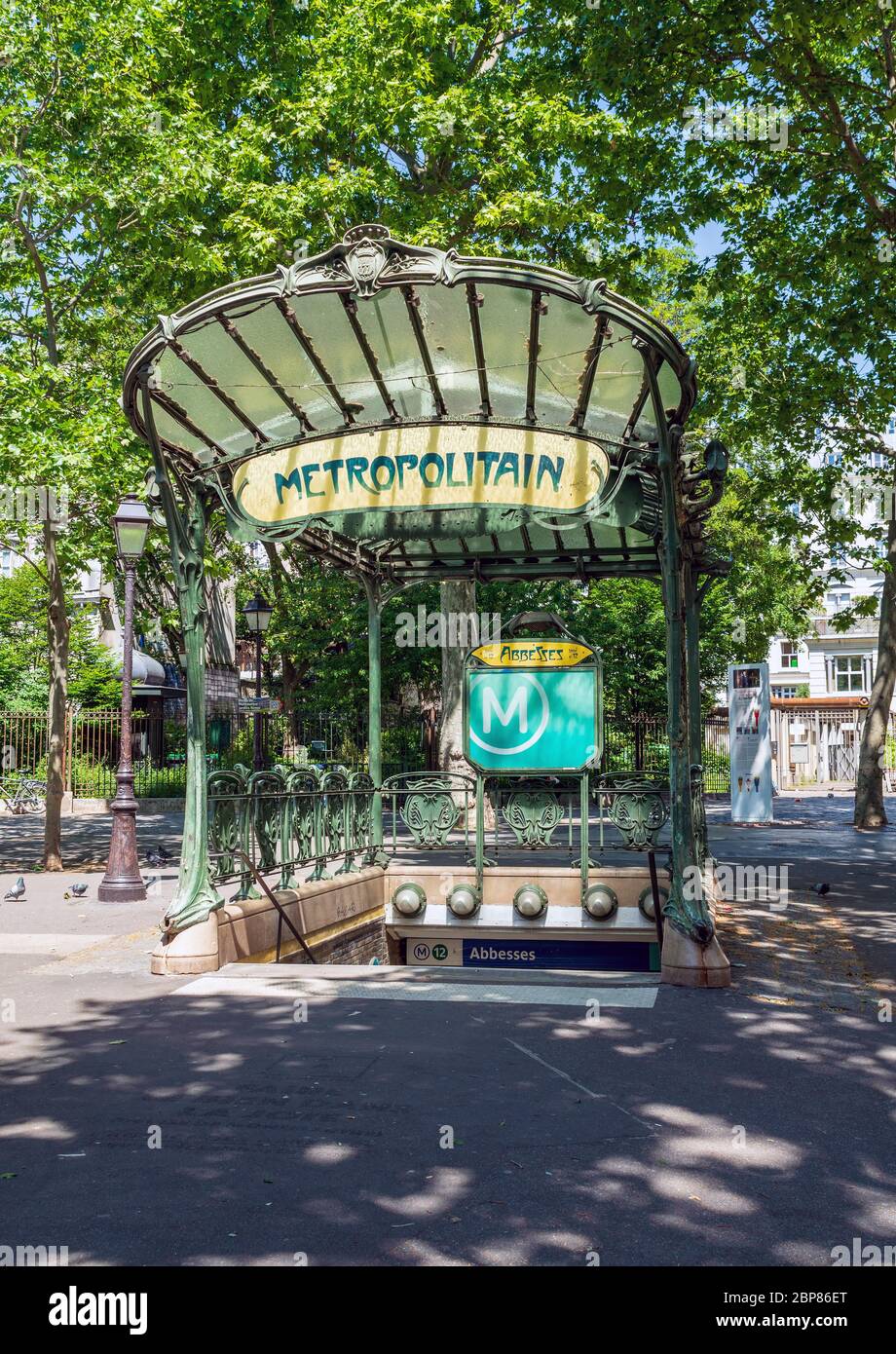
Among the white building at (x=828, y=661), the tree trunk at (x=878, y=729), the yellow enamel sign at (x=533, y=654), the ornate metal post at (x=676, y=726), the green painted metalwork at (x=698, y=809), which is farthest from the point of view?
the white building at (x=828, y=661)

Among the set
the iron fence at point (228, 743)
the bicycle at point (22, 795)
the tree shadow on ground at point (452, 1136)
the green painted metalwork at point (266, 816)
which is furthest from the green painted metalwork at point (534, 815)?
the bicycle at point (22, 795)

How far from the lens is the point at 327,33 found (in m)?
20.1

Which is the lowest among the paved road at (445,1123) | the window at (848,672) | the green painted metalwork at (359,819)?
the paved road at (445,1123)

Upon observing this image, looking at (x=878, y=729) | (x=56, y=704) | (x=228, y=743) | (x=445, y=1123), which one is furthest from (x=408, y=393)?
(x=228, y=743)

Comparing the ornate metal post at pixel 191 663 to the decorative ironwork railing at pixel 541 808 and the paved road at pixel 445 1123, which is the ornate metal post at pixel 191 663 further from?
the decorative ironwork railing at pixel 541 808

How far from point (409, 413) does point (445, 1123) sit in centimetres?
637

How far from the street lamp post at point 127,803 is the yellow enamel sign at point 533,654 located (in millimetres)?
4834

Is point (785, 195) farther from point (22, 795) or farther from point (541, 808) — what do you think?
point (22, 795)

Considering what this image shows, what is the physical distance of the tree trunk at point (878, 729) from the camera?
22578 mm

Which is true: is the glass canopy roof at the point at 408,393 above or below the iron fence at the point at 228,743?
above

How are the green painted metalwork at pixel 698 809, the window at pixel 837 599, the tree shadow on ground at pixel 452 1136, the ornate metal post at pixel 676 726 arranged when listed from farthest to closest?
the window at pixel 837 599 < the green painted metalwork at pixel 698 809 < the ornate metal post at pixel 676 726 < the tree shadow on ground at pixel 452 1136

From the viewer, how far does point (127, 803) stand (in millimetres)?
14078
